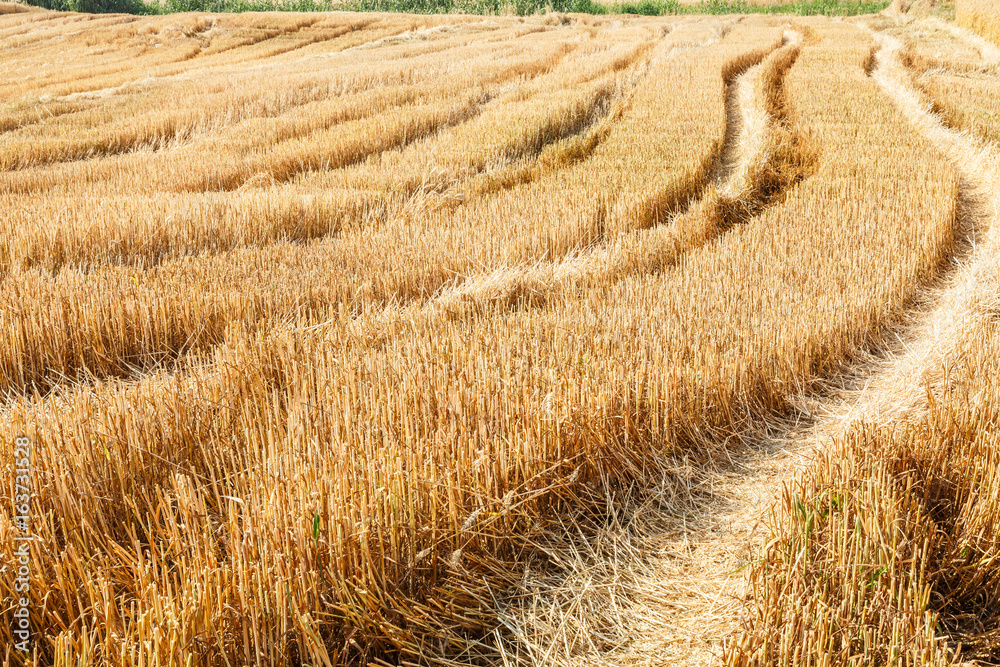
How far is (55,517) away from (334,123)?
12.0 meters

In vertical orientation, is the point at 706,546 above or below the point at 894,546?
below

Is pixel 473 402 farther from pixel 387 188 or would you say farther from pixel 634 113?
pixel 634 113

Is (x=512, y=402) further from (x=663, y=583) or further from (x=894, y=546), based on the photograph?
(x=894, y=546)

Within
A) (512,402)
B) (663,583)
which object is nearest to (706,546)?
(663,583)

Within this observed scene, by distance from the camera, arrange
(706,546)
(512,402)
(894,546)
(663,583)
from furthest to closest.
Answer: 1. (512,402)
2. (706,546)
3. (663,583)
4. (894,546)

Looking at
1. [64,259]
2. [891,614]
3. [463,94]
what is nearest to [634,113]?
[463,94]

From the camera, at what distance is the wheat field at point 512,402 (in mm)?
2289

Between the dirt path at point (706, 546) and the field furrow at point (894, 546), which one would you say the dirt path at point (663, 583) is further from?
the field furrow at point (894, 546)

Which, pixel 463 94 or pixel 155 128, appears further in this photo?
pixel 463 94

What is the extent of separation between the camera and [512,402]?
3268 millimetres

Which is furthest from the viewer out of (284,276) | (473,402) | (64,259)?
(64,259)

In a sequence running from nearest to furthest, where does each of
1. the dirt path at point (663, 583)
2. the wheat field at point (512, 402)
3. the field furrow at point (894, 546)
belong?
the field furrow at point (894, 546)
the wheat field at point (512, 402)
the dirt path at point (663, 583)

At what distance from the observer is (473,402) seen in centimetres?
330

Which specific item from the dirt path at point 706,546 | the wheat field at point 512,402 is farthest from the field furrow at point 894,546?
the dirt path at point 706,546
